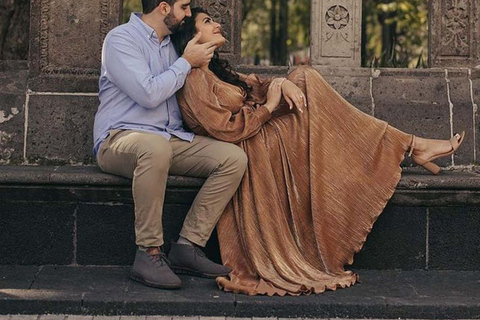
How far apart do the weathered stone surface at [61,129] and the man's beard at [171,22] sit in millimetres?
1065

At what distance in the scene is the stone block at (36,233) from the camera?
613 centimetres

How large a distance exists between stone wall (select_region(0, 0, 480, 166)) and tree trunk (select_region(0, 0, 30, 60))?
4.45 feet

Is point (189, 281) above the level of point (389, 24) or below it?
below

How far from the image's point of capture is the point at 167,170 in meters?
5.67

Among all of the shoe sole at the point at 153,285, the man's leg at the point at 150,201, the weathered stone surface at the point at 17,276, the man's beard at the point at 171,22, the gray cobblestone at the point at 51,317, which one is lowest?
the gray cobblestone at the point at 51,317

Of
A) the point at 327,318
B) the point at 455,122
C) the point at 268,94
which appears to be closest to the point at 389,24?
the point at 455,122

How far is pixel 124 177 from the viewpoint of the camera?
19.6 feet

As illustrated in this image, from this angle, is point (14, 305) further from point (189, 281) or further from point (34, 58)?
point (34, 58)

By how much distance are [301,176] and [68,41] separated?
1.98 m

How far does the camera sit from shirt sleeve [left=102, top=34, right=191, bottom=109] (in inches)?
227

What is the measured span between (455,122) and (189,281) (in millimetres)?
2367

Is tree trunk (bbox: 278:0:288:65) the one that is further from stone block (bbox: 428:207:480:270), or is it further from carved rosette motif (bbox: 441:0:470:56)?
stone block (bbox: 428:207:480:270)

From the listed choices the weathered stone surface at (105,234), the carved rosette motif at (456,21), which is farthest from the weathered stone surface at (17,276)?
the carved rosette motif at (456,21)

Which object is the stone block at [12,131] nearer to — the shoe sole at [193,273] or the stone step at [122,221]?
the stone step at [122,221]
